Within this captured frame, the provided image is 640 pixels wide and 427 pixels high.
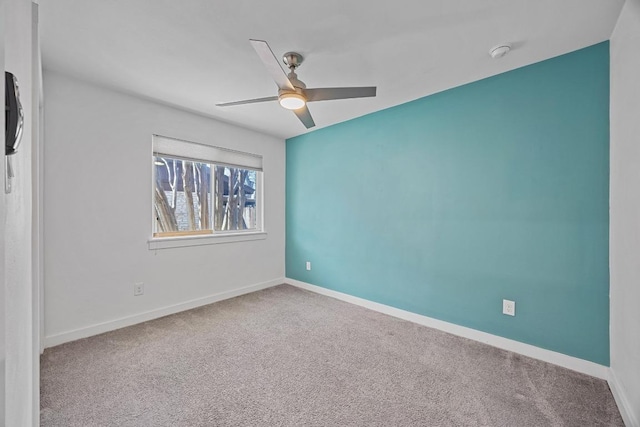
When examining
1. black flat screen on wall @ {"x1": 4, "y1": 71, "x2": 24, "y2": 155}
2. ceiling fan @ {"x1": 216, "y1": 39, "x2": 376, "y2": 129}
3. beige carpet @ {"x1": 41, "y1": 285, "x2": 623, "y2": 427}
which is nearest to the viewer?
black flat screen on wall @ {"x1": 4, "y1": 71, "x2": 24, "y2": 155}

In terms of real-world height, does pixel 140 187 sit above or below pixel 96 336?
above

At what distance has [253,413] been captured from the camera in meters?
1.61

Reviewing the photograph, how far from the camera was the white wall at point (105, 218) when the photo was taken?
2.33 meters

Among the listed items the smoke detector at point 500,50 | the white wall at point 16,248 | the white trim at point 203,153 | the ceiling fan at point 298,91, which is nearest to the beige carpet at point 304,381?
the white wall at point 16,248

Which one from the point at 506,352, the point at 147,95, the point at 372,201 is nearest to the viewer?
the point at 506,352

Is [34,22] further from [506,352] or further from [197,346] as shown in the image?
[506,352]

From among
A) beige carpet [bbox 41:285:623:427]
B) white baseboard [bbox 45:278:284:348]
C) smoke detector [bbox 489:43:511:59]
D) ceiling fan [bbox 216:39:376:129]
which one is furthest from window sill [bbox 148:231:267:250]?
smoke detector [bbox 489:43:511:59]

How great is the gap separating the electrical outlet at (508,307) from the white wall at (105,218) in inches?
123

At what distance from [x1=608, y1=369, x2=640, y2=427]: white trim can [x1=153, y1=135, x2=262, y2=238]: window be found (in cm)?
375

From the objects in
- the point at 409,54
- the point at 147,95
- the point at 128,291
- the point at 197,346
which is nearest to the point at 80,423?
the point at 197,346

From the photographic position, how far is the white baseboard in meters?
2.37

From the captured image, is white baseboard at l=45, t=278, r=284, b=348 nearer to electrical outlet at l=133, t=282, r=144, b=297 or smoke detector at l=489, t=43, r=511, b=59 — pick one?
electrical outlet at l=133, t=282, r=144, b=297

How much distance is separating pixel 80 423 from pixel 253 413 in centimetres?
95

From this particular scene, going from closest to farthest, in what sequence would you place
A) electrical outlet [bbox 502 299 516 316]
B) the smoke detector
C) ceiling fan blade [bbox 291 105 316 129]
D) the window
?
1. the smoke detector
2. ceiling fan blade [bbox 291 105 316 129]
3. electrical outlet [bbox 502 299 516 316]
4. the window
